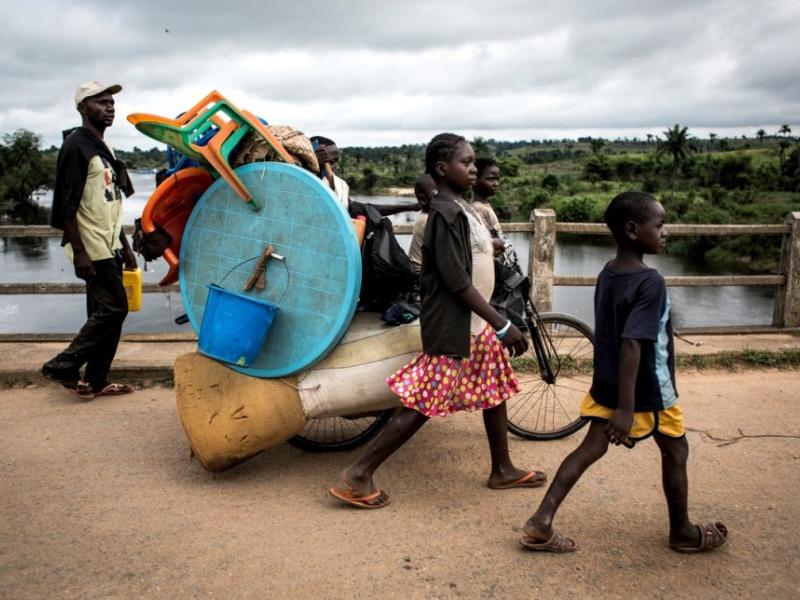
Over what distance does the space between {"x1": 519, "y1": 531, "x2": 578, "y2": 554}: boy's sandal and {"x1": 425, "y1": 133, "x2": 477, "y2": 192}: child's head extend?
1.44 meters

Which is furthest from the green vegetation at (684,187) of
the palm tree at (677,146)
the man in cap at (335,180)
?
the man in cap at (335,180)

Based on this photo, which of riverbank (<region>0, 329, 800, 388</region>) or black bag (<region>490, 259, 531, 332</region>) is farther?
riverbank (<region>0, 329, 800, 388</region>)

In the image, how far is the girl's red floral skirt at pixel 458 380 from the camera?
3.04m

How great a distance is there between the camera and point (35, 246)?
35.6 metres

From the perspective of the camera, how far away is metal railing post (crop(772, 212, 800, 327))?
6.12 metres

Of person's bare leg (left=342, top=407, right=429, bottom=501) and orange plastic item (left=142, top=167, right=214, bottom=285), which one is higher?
orange plastic item (left=142, top=167, right=214, bottom=285)

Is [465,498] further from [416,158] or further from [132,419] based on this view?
[416,158]

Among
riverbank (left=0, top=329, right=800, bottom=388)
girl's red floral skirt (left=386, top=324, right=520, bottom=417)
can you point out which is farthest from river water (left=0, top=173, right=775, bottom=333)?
girl's red floral skirt (left=386, top=324, right=520, bottom=417)

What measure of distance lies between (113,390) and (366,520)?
2342mm

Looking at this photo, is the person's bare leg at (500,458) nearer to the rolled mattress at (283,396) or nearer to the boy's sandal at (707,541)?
the rolled mattress at (283,396)

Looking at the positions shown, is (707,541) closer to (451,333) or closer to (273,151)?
(451,333)

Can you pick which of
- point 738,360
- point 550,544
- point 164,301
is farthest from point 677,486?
point 164,301

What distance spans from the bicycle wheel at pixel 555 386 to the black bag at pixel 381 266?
2.85ft

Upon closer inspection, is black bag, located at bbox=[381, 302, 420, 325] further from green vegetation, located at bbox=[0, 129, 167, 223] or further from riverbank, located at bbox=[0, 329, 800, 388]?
green vegetation, located at bbox=[0, 129, 167, 223]
